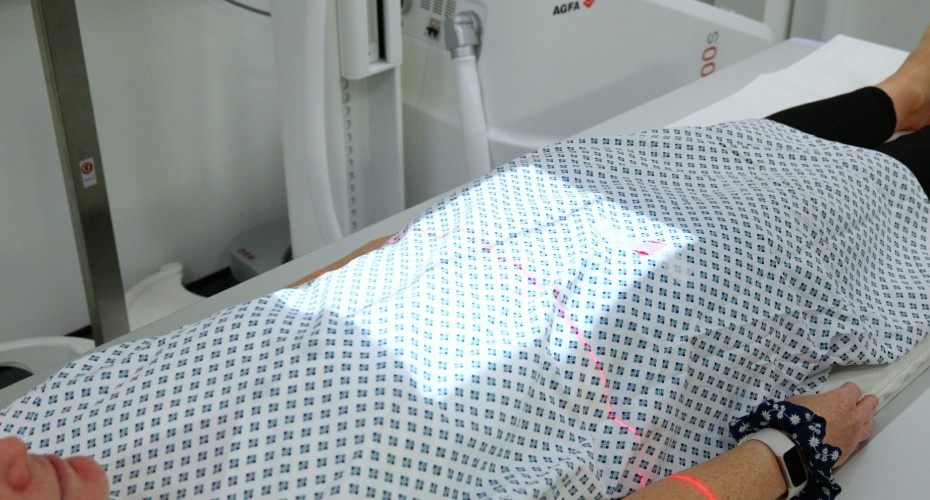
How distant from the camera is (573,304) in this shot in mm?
1095

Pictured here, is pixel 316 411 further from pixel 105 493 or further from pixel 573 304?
pixel 573 304

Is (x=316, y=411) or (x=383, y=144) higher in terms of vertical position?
(x=316, y=411)

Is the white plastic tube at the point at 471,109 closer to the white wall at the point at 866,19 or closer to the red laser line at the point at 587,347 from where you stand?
the red laser line at the point at 587,347

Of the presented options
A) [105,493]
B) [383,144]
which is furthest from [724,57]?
[105,493]

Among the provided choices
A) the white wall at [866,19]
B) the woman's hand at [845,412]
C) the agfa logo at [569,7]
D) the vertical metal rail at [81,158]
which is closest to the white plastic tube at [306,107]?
the vertical metal rail at [81,158]

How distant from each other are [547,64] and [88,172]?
3.37 ft

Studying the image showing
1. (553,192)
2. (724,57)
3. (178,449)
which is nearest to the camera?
(178,449)

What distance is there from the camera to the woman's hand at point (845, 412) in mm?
1120

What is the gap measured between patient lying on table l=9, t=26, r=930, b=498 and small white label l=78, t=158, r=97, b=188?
2.11 ft

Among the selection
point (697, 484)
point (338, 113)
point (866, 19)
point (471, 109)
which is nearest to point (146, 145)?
point (338, 113)

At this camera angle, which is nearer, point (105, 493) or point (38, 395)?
point (105, 493)

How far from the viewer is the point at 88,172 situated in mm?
1603

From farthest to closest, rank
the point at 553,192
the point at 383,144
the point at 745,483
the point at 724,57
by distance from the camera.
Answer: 1. the point at 724,57
2. the point at 383,144
3. the point at 553,192
4. the point at 745,483

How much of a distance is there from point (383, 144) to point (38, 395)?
122 cm
